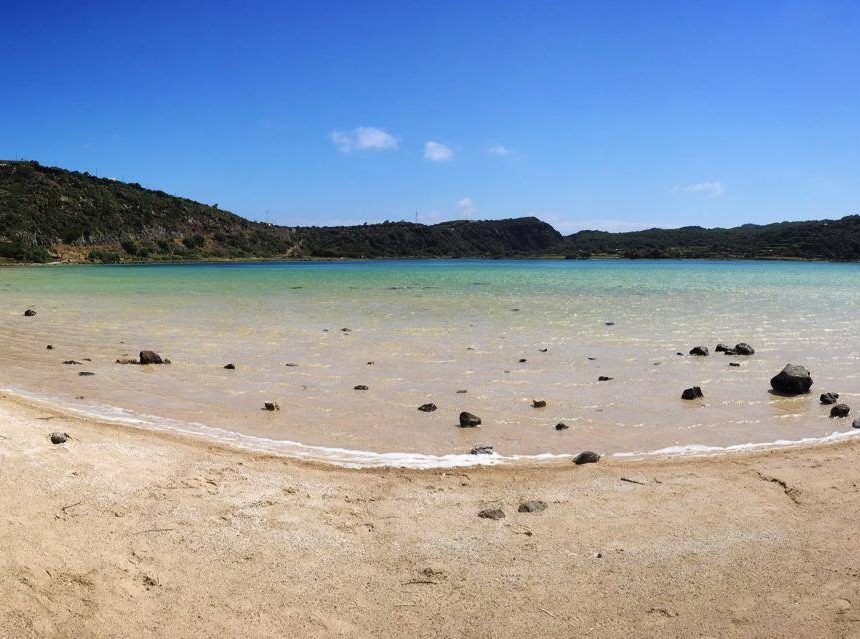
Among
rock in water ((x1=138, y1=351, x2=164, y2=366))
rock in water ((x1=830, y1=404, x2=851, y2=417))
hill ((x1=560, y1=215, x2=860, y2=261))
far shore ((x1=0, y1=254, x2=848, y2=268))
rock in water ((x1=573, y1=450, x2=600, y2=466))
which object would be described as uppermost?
hill ((x1=560, y1=215, x2=860, y2=261))

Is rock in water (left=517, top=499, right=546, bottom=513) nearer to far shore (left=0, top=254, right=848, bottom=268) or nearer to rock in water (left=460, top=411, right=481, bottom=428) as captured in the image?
rock in water (left=460, top=411, right=481, bottom=428)

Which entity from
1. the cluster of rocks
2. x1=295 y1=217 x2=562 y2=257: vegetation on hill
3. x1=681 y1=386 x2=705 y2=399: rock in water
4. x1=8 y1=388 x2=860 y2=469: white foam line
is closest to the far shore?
x1=295 y1=217 x2=562 y2=257: vegetation on hill

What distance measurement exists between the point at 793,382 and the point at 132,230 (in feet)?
322

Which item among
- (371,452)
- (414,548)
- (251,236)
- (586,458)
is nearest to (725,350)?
(586,458)

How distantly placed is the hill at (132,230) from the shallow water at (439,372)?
6304cm

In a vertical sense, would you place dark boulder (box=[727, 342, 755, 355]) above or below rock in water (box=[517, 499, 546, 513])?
above

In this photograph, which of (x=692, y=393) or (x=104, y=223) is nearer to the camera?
(x=692, y=393)

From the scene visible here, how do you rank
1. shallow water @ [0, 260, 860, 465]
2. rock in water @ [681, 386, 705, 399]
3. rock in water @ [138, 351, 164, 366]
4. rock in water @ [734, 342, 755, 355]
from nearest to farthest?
shallow water @ [0, 260, 860, 465]
rock in water @ [681, 386, 705, 399]
rock in water @ [138, 351, 164, 366]
rock in water @ [734, 342, 755, 355]

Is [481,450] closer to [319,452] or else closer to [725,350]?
[319,452]

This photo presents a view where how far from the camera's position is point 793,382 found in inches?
412

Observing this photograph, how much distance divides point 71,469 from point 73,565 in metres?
2.03

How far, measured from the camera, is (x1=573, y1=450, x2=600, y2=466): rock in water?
7090mm

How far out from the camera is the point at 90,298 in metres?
30.1

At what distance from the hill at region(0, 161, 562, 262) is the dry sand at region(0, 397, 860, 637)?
254 ft
